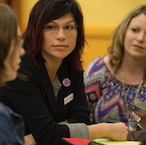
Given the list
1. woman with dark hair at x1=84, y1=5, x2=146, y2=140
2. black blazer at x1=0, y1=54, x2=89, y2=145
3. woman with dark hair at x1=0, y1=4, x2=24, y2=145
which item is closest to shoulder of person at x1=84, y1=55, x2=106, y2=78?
woman with dark hair at x1=84, y1=5, x2=146, y2=140

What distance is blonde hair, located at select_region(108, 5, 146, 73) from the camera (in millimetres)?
1852

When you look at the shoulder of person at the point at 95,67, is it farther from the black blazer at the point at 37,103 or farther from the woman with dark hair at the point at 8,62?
the woman with dark hair at the point at 8,62

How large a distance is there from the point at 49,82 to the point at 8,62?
52cm

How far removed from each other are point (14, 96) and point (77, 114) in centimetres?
44

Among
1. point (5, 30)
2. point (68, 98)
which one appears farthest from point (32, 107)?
point (5, 30)

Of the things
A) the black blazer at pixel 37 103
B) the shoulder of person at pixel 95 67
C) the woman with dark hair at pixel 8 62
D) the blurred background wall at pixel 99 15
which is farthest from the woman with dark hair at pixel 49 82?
the blurred background wall at pixel 99 15

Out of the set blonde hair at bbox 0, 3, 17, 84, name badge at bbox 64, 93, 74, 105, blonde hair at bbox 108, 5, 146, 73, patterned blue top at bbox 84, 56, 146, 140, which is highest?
blonde hair at bbox 0, 3, 17, 84

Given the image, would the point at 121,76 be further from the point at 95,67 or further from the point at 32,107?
the point at 32,107

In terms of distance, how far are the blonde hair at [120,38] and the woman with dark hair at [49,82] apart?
0.57m

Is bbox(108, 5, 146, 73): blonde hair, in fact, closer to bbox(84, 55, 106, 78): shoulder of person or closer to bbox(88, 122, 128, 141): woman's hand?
bbox(84, 55, 106, 78): shoulder of person

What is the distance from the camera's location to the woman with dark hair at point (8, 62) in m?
0.64

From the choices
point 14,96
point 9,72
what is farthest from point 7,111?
point 14,96

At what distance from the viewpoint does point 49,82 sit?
125 centimetres

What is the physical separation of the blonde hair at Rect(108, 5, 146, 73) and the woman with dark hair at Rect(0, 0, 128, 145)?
57cm
